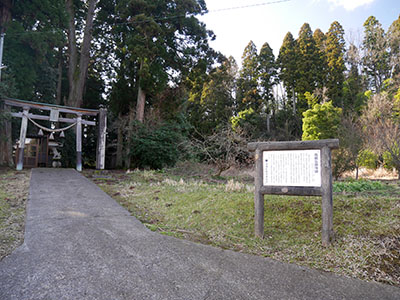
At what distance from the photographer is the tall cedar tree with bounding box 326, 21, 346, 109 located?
911 inches

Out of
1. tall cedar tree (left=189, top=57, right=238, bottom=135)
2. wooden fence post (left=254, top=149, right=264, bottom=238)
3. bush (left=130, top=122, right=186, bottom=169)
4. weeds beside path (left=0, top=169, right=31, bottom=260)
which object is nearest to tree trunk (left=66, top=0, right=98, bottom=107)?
bush (left=130, top=122, right=186, bottom=169)

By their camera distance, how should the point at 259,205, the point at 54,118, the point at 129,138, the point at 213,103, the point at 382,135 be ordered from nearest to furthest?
the point at 259,205 < the point at 382,135 < the point at 54,118 < the point at 129,138 < the point at 213,103

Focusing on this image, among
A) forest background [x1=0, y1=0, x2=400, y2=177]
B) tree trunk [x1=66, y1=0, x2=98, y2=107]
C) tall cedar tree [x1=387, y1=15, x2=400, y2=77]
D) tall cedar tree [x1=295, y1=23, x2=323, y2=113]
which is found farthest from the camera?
tall cedar tree [x1=295, y1=23, x2=323, y2=113]

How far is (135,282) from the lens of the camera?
2.27 m

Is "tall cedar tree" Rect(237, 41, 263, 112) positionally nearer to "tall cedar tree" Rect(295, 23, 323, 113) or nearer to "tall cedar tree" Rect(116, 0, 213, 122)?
"tall cedar tree" Rect(295, 23, 323, 113)

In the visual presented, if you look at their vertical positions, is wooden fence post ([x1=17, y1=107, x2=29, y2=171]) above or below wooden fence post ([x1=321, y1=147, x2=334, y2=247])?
above

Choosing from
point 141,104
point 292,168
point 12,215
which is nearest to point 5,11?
point 141,104

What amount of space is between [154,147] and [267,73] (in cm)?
1814

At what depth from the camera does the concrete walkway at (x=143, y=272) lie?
6.95 ft

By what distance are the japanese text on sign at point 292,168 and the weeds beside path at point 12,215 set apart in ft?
10.7

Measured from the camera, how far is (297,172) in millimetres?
3348

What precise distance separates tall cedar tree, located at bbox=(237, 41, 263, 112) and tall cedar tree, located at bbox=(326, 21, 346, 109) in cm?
652

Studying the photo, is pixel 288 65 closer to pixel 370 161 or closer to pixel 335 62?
pixel 335 62

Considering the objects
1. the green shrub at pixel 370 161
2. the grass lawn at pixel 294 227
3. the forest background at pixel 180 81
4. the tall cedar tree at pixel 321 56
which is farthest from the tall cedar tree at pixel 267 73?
the grass lawn at pixel 294 227
